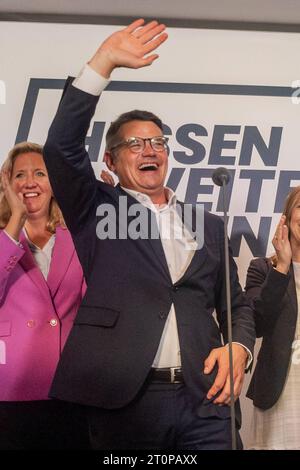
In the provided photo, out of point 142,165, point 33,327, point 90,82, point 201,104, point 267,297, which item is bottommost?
point 33,327

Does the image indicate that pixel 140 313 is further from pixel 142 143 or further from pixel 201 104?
pixel 201 104

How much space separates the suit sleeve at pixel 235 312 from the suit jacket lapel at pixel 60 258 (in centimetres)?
60

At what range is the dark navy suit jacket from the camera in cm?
Answer: 296

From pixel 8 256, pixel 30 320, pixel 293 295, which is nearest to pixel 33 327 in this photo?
→ pixel 30 320

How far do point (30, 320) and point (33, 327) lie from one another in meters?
0.03

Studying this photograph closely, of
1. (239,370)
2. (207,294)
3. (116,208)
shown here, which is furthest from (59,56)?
(239,370)

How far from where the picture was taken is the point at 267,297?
3.27 m

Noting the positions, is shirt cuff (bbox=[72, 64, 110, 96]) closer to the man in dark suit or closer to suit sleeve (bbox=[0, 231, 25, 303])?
the man in dark suit

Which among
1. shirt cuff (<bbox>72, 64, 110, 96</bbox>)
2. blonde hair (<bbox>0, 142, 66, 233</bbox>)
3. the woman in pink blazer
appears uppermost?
shirt cuff (<bbox>72, 64, 110, 96</bbox>)

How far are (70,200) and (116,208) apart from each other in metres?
0.23

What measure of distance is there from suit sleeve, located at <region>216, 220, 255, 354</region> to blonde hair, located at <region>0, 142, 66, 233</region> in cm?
66

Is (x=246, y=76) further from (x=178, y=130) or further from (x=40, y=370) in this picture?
(x=40, y=370)

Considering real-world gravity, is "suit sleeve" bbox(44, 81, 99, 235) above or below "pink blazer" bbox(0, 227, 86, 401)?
above

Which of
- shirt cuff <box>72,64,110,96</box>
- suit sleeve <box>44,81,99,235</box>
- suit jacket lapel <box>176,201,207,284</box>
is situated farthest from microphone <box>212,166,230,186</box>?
shirt cuff <box>72,64,110,96</box>
